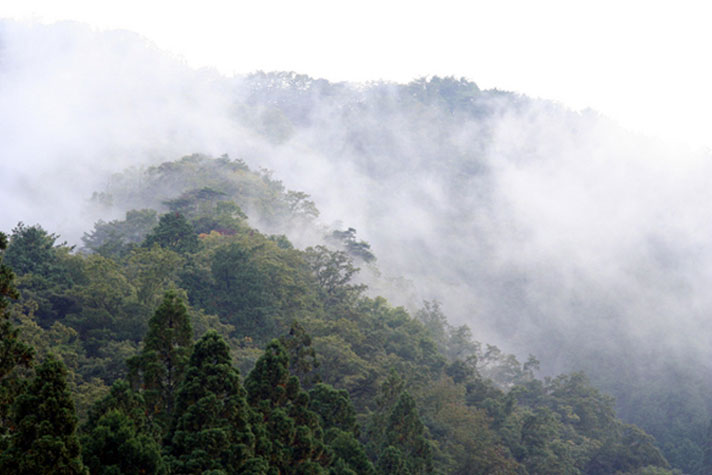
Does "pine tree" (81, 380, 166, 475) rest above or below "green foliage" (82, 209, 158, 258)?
below

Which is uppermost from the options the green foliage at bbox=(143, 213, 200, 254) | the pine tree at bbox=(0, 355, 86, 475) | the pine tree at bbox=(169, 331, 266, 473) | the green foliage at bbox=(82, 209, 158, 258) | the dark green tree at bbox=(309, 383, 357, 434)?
the green foliage at bbox=(82, 209, 158, 258)

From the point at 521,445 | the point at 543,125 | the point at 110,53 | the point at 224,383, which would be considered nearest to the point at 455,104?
the point at 543,125

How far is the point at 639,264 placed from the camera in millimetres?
86812

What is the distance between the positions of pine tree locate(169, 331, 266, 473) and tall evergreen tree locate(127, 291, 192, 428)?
1389 millimetres

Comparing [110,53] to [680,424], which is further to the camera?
[110,53]

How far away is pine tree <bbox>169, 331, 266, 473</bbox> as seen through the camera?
573 inches

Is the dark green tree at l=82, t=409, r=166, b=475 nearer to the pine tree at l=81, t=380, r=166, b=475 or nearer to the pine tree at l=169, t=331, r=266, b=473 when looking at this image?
the pine tree at l=81, t=380, r=166, b=475

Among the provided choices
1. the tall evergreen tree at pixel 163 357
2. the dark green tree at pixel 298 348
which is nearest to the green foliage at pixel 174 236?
the dark green tree at pixel 298 348

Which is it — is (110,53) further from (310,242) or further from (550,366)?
(550,366)

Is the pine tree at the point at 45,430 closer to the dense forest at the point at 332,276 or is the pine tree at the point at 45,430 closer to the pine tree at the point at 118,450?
the dense forest at the point at 332,276

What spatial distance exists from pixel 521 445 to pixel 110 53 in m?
90.3

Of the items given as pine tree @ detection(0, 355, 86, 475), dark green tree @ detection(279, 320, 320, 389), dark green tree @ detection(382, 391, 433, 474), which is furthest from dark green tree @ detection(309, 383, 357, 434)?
pine tree @ detection(0, 355, 86, 475)

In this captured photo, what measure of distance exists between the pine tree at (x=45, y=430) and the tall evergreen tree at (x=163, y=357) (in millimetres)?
6243

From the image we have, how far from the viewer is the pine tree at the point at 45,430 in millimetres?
10219
